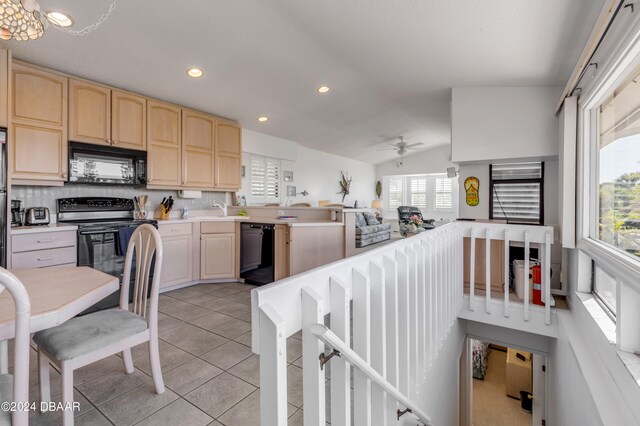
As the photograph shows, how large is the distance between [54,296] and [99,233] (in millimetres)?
2150

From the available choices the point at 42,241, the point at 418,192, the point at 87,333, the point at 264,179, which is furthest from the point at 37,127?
the point at 418,192

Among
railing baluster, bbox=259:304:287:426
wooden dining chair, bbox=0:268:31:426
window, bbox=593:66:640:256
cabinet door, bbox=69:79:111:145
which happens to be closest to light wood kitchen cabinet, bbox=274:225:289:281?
cabinet door, bbox=69:79:111:145

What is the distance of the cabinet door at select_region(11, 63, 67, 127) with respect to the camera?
8.56 ft

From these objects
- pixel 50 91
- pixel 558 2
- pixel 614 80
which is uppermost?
pixel 558 2

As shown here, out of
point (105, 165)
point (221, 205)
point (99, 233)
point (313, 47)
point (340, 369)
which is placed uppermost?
point (313, 47)

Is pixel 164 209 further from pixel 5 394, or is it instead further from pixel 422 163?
pixel 422 163

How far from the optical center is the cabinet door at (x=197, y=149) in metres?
3.91

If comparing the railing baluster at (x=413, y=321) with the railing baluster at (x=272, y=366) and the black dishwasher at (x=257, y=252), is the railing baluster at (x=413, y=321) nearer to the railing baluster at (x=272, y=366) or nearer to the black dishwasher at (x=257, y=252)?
the railing baluster at (x=272, y=366)

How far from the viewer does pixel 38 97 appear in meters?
2.73

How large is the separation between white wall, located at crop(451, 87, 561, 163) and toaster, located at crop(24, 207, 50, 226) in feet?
14.8

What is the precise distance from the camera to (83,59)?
278cm

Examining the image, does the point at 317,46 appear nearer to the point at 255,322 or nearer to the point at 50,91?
the point at 50,91

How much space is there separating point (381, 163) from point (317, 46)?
680 cm

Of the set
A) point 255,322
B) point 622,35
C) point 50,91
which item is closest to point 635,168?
point 622,35
